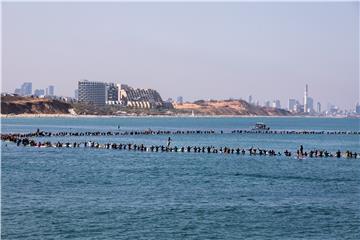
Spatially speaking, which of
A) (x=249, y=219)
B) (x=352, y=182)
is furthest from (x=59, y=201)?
(x=352, y=182)

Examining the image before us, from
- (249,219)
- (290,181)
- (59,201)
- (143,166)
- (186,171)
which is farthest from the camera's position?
(143,166)

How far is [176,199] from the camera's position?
145 ft

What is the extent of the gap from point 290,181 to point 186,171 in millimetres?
10627

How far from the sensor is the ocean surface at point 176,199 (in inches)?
1384

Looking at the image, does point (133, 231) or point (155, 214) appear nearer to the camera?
point (133, 231)

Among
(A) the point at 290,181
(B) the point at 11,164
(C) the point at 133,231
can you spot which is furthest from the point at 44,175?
(C) the point at 133,231

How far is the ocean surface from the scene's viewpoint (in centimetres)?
3514

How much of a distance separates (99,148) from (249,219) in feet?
180

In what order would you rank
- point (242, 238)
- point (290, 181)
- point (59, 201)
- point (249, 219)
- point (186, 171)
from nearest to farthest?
point (242, 238) → point (249, 219) → point (59, 201) → point (290, 181) → point (186, 171)

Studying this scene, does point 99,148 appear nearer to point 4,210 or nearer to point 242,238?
point 4,210

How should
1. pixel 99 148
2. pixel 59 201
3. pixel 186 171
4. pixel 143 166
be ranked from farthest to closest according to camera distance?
pixel 99 148 → pixel 143 166 → pixel 186 171 → pixel 59 201

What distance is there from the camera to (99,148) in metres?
90.9

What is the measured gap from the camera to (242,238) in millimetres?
33812

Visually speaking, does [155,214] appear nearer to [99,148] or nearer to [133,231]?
[133,231]
